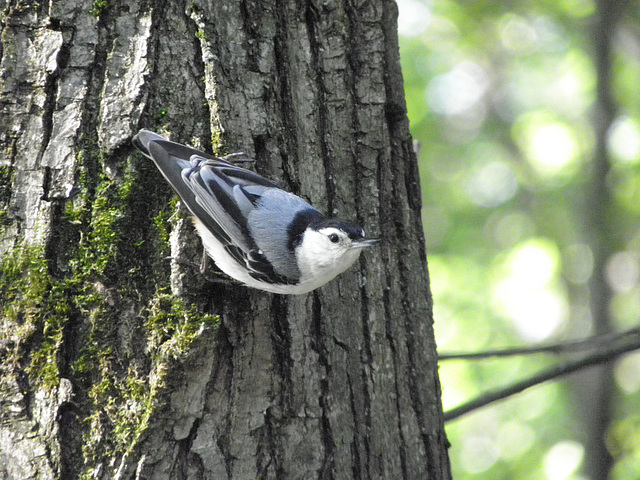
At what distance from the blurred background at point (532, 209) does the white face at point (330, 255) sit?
3.16 m

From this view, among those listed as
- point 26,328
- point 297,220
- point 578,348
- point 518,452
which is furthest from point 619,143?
point 26,328

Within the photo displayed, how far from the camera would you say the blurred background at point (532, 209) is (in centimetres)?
543

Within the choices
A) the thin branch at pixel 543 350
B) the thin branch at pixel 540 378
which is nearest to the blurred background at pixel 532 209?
the thin branch at pixel 543 350

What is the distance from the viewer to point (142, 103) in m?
1.94

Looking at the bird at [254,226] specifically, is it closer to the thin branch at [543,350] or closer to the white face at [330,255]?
the white face at [330,255]

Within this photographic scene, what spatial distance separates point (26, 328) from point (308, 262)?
0.89m

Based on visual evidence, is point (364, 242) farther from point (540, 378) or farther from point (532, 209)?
point (532, 209)

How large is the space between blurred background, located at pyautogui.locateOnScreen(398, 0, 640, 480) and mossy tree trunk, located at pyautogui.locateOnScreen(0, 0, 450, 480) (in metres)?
3.08

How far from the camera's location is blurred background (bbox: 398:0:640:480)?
5434mm

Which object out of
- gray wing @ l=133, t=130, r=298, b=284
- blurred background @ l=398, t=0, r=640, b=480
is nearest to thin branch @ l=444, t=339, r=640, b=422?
gray wing @ l=133, t=130, r=298, b=284

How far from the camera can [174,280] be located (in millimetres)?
1890

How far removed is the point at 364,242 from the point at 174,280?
62cm

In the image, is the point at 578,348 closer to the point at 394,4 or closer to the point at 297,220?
the point at 297,220

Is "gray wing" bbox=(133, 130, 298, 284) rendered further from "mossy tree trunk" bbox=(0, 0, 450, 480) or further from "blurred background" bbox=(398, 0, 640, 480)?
"blurred background" bbox=(398, 0, 640, 480)
